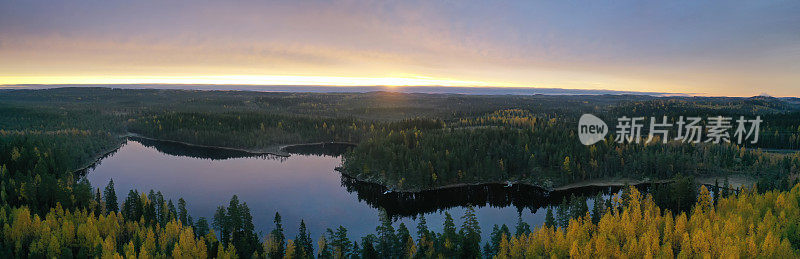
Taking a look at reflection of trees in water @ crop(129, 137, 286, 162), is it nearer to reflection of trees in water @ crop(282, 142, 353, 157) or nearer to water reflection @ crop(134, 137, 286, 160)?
water reflection @ crop(134, 137, 286, 160)

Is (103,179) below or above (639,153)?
below

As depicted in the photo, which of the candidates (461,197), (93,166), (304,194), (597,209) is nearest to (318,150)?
(304,194)

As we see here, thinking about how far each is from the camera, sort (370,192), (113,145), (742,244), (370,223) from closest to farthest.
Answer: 1. (742,244)
2. (370,223)
3. (370,192)
4. (113,145)

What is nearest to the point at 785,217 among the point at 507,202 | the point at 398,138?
the point at 507,202

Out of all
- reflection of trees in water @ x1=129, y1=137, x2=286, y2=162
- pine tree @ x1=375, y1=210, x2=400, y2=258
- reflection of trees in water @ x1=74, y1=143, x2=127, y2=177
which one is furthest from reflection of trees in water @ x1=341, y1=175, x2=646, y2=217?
reflection of trees in water @ x1=74, y1=143, x2=127, y2=177

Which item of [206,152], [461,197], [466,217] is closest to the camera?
[466,217]

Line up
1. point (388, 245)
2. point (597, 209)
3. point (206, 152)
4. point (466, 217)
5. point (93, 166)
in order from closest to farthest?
point (388, 245), point (597, 209), point (466, 217), point (93, 166), point (206, 152)

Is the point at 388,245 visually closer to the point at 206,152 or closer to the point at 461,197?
the point at 461,197

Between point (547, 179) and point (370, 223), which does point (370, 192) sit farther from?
point (547, 179)
